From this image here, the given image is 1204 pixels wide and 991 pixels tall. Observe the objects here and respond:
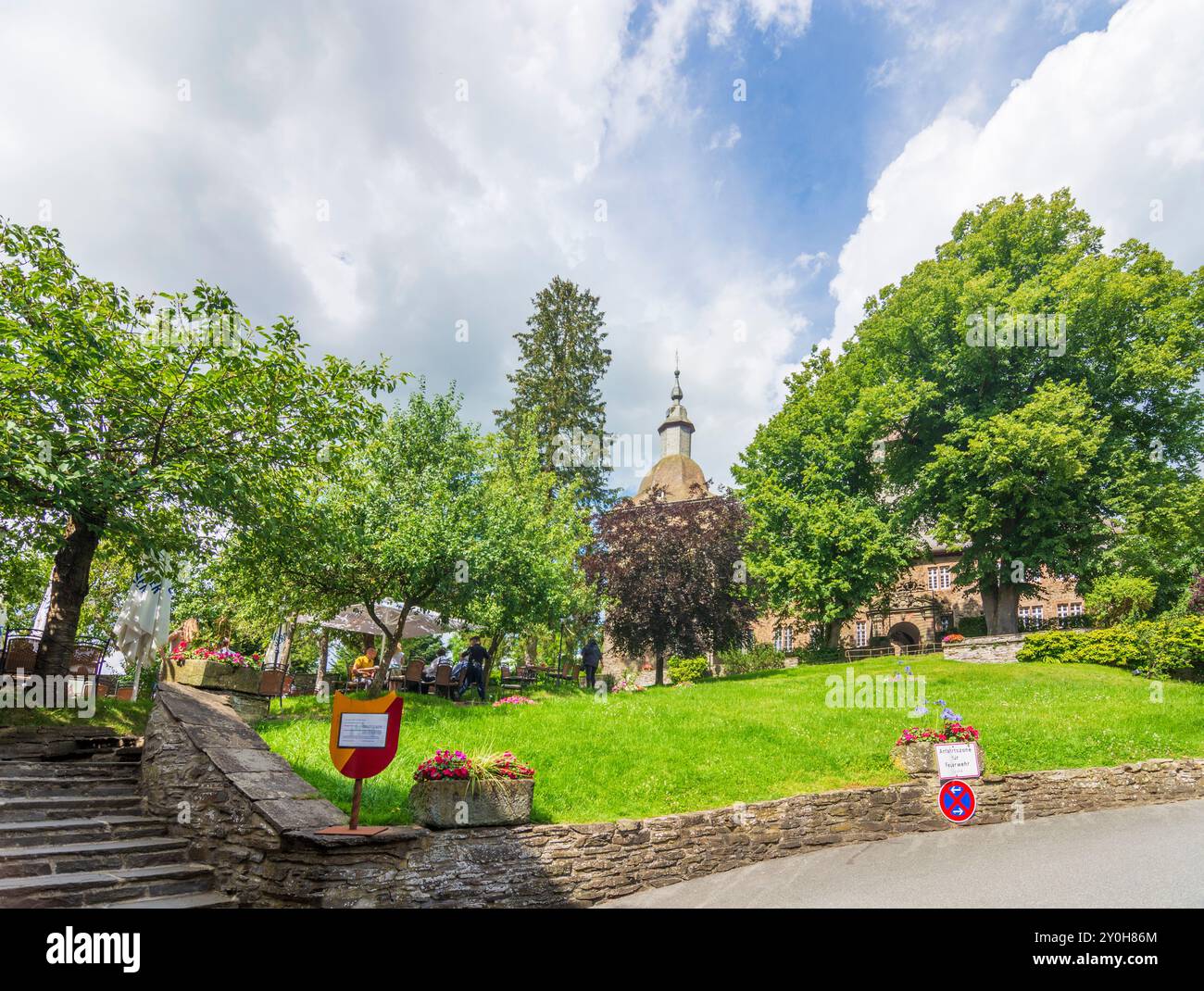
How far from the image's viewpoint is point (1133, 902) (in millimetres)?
6754

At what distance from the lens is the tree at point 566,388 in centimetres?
3650

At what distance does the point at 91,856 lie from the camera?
6.28m

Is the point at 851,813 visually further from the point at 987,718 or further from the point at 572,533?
the point at 572,533

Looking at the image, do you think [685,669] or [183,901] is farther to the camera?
[685,669]

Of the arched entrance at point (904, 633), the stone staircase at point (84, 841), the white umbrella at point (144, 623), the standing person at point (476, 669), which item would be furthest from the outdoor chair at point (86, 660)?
the arched entrance at point (904, 633)

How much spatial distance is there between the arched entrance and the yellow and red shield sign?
37.7 metres

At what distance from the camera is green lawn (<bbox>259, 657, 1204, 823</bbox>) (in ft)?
29.0

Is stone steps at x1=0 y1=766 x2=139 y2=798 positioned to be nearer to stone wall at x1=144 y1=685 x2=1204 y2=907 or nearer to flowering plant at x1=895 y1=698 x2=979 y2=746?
stone wall at x1=144 y1=685 x2=1204 y2=907

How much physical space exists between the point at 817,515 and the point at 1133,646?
429 inches

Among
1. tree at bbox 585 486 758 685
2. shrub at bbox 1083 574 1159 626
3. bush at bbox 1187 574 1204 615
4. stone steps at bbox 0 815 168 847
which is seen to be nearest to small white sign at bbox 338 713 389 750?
stone steps at bbox 0 815 168 847

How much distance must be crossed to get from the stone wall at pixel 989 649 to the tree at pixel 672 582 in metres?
7.60

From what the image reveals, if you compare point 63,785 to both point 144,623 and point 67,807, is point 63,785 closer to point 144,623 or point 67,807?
point 67,807

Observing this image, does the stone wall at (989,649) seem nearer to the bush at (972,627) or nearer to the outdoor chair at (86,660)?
the bush at (972,627)

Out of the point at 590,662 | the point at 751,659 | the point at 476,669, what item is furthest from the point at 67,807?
the point at 751,659
